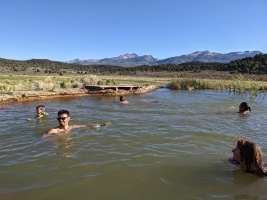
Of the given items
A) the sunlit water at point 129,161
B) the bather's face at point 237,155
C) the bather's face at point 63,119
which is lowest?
the sunlit water at point 129,161

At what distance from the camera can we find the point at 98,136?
27.7ft

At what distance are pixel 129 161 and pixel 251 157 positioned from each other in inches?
94.3

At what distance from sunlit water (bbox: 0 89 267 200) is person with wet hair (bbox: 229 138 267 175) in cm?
15

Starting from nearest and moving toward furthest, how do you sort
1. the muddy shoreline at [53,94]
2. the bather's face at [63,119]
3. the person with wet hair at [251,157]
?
the person with wet hair at [251,157], the bather's face at [63,119], the muddy shoreline at [53,94]

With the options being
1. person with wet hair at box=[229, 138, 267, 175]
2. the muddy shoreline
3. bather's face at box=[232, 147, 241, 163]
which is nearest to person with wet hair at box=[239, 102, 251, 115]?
bather's face at box=[232, 147, 241, 163]

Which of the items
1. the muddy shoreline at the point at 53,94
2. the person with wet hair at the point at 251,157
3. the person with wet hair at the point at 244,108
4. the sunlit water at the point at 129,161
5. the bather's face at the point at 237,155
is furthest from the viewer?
the muddy shoreline at the point at 53,94

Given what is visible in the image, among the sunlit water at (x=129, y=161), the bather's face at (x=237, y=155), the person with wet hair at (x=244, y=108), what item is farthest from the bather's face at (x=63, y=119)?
the person with wet hair at (x=244, y=108)

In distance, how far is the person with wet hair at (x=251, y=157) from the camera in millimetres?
5184

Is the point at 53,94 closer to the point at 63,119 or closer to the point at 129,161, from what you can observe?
the point at 63,119

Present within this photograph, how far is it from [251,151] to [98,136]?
4.44 metres

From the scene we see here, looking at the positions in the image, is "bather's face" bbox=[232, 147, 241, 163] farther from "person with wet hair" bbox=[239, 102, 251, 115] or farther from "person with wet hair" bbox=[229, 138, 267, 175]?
"person with wet hair" bbox=[239, 102, 251, 115]

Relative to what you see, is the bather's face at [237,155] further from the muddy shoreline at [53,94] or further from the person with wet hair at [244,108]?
the muddy shoreline at [53,94]

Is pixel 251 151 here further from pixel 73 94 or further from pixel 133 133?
pixel 73 94

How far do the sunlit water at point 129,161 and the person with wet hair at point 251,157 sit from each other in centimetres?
15
